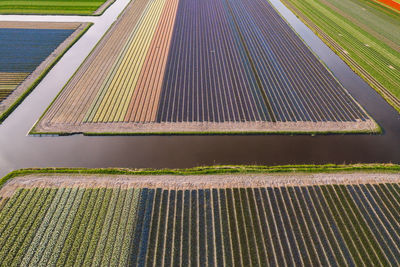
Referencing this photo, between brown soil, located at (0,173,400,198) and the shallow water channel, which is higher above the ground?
the shallow water channel

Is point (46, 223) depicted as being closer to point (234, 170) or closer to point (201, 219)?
point (201, 219)

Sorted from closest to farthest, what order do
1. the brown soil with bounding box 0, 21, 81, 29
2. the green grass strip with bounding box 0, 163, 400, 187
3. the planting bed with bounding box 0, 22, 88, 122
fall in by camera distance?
the green grass strip with bounding box 0, 163, 400, 187 < the planting bed with bounding box 0, 22, 88, 122 < the brown soil with bounding box 0, 21, 81, 29

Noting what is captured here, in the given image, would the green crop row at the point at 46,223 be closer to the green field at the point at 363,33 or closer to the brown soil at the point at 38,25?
the brown soil at the point at 38,25

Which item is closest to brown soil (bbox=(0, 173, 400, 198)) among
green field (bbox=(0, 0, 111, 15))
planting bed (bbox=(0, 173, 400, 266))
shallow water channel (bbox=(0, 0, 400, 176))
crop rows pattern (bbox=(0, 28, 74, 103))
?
planting bed (bbox=(0, 173, 400, 266))

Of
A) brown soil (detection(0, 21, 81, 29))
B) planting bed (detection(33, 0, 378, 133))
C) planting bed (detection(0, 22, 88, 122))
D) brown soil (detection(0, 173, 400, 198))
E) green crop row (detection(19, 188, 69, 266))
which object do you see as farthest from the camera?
brown soil (detection(0, 21, 81, 29))

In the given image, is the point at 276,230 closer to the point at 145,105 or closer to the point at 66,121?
the point at 145,105

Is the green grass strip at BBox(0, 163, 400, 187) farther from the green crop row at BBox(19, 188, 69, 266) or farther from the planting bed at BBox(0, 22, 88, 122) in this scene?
the planting bed at BBox(0, 22, 88, 122)

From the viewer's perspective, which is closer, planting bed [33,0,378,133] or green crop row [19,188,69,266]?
green crop row [19,188,69,266]

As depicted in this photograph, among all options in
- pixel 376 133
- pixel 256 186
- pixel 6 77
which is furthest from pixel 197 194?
pixel 6 77

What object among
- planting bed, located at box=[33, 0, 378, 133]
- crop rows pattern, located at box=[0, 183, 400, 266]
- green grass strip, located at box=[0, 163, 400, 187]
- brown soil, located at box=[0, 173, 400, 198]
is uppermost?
planting bed, located at box=[33, 0, 378, 133]
